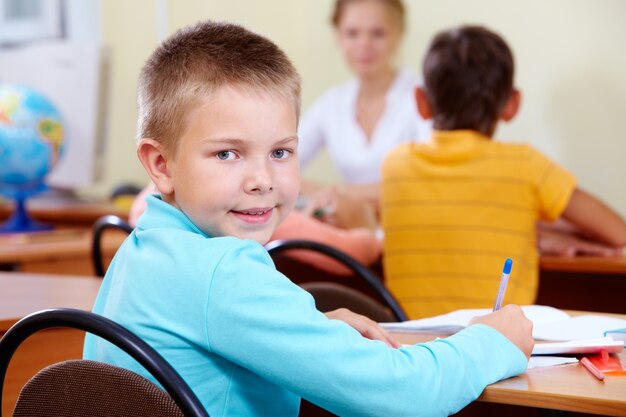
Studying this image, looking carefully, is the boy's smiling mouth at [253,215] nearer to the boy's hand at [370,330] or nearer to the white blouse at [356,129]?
the boy's hand at [370,330]

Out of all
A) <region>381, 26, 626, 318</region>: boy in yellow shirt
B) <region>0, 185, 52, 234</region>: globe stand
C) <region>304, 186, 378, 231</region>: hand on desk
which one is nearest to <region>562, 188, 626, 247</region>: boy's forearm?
<region>381, 26, 626, 318</region>: boy in yellow shirt

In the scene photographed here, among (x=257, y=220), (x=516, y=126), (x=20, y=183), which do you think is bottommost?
(x=20, y=183)

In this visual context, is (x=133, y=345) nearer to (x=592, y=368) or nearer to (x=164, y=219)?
(x=164, y=219)

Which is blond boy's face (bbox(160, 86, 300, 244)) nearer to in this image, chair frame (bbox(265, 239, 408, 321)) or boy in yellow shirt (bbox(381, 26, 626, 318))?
chair frame (bbox(265, 239, 408, 321))

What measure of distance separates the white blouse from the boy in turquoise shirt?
2.43m

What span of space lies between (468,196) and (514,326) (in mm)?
1096

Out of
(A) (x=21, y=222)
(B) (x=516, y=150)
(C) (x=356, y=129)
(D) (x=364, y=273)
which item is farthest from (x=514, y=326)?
(C) (x=356, y=129)

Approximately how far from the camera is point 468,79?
2.36 metres

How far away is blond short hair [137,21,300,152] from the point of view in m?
1.17

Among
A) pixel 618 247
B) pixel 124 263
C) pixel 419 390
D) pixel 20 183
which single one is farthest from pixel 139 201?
pixel 419 390

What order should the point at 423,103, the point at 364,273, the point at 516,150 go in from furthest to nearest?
the point at 423,103
the point at 516,150
the point at 364,273

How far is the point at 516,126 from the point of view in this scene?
11.8 ft

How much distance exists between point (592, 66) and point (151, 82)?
2.49 metres

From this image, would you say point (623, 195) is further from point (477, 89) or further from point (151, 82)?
point (151, 82)
